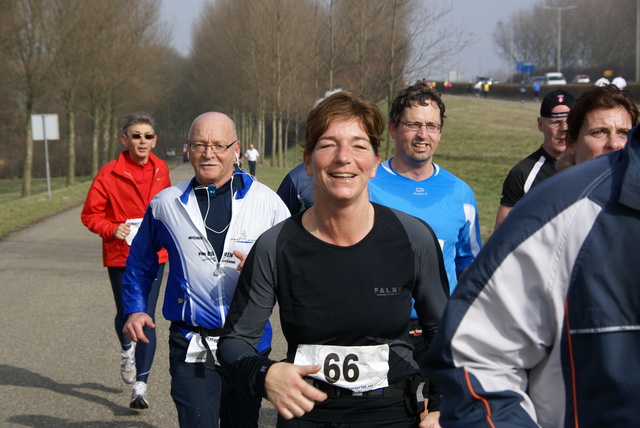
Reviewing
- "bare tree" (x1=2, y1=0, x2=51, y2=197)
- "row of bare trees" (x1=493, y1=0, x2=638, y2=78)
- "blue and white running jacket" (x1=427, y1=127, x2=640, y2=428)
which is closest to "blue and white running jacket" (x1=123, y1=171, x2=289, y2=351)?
"blue and white running jacket" (x1=427, y1=127, x2=640, y2=428)

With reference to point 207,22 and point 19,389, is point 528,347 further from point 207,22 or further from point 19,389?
point 207,22

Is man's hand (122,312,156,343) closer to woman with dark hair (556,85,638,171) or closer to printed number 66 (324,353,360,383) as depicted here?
printed number 66 (324,353,360,383)

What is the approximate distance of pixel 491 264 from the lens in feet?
5.42

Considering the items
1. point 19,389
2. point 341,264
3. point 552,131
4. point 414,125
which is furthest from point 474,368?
point 19,389

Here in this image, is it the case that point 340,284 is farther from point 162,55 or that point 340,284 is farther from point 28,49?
point 162,55

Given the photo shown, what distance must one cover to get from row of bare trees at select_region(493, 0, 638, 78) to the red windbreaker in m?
65.2

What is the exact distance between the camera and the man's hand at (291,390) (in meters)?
2.44

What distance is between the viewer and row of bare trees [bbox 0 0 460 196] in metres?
22.0

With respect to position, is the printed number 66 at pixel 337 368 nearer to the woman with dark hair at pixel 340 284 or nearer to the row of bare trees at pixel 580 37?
the woman with dark hair at pixel 340 284

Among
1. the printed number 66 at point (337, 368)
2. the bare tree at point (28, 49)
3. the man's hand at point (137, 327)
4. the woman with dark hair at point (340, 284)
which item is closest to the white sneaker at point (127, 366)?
the man's hand at point (137, 327)

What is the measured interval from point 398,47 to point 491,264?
60.0ft

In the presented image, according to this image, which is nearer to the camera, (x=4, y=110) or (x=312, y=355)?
(x=312, y=355)

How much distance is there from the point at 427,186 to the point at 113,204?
2851 millimetres

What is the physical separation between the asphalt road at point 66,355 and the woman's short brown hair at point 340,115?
1.77 metres
